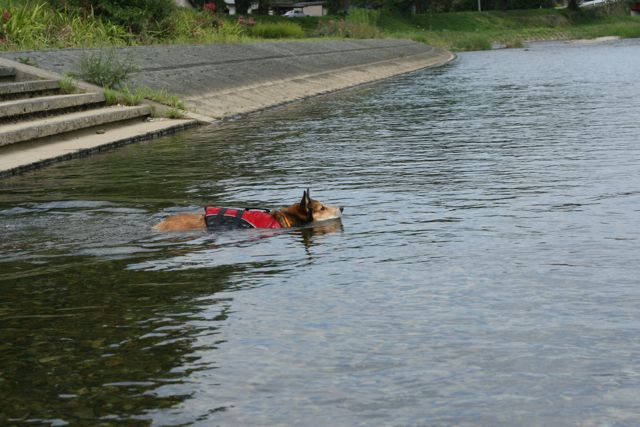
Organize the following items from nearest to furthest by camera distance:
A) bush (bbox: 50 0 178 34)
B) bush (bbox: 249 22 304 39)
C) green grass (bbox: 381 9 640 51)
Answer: bush (bbox: 50 0 178 34), bush (bbox: 249 22 304 39), green grass (bbox: 381 9 640 51)

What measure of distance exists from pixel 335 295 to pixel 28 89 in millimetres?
14334

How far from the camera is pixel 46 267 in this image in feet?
29.6

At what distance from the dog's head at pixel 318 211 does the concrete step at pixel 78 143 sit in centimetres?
611

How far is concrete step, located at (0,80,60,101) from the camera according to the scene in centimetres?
1994

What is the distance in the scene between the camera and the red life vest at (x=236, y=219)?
10047 mm

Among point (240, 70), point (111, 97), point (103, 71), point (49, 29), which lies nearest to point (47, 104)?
point (111, 97)

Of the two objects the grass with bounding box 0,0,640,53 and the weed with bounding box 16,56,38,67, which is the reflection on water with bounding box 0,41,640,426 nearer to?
the weed with bounding box 16,56,38,67

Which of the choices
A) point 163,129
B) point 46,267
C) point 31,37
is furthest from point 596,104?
point 46,267

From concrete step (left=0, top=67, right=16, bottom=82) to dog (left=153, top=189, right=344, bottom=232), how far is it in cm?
1181

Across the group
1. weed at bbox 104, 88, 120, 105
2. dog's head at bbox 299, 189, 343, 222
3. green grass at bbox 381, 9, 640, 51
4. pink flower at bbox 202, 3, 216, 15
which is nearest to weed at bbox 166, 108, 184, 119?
weed at bbox 104, 88, 120, 105

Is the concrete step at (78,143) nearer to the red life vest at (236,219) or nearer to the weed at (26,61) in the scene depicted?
the weed at (26,61)

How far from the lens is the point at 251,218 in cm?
1022

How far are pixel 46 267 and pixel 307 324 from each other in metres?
2.91

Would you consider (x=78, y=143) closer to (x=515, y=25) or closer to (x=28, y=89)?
(x=28, y=89)
